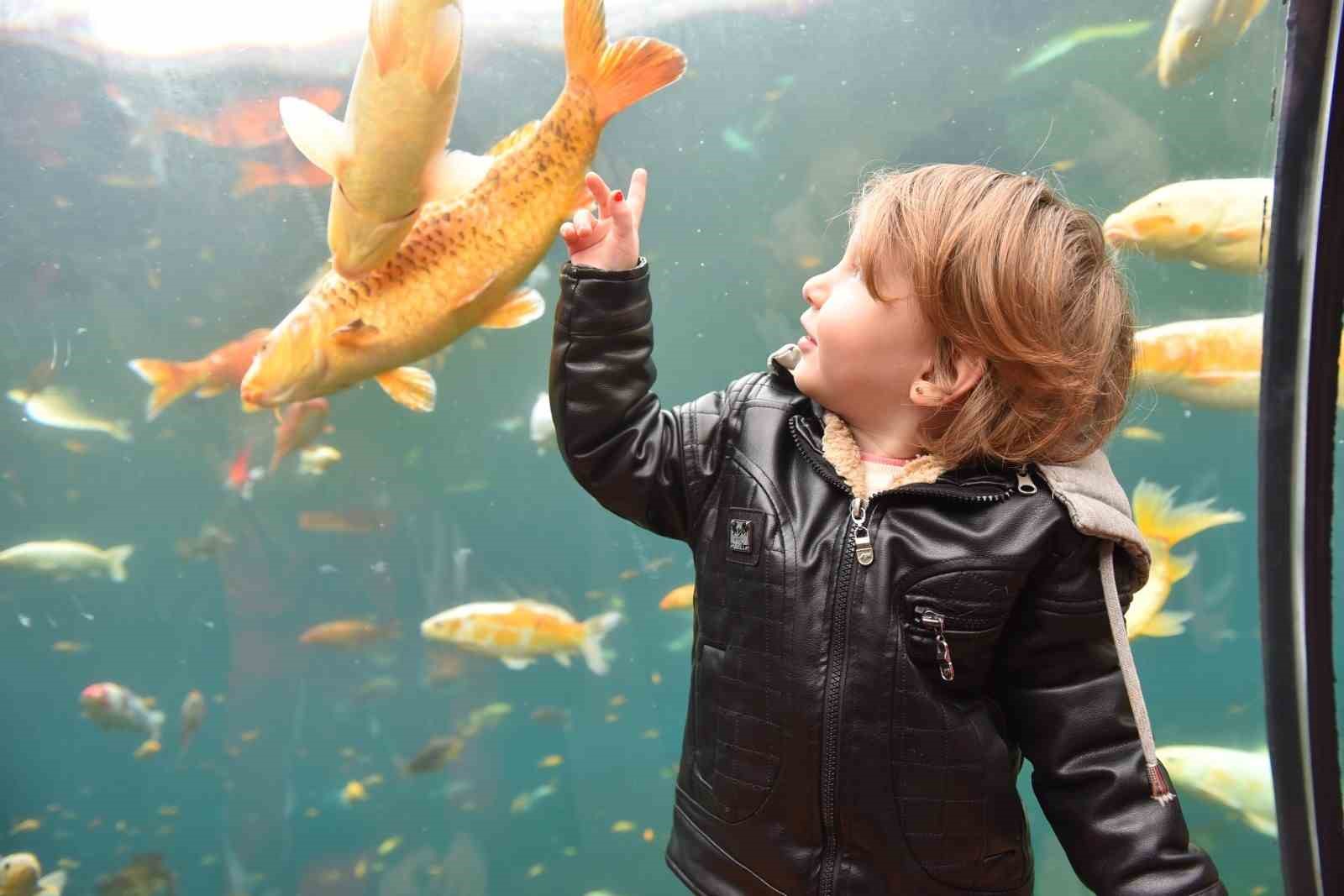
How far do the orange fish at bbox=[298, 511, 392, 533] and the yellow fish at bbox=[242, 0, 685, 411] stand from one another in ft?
3.03

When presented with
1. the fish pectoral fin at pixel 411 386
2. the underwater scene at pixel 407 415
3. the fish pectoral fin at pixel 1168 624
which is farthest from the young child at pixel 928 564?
the fish pectoral fin at pixel 1168 624

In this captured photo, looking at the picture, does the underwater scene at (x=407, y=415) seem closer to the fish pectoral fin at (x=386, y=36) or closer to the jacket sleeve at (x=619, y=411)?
the fish pectoral fin at (x=386, y=36)

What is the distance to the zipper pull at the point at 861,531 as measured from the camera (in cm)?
112

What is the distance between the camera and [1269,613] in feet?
3.56

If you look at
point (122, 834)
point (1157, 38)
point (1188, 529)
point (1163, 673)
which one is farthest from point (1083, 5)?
point (122, 834)

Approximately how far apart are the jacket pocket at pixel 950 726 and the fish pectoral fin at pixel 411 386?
3.74 ft

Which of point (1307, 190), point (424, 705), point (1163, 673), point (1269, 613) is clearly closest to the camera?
point (1307, 190)

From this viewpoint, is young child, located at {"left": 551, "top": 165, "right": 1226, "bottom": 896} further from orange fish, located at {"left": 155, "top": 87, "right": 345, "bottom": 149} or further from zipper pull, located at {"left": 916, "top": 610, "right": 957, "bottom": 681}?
orange fish, located at {"left": 155, "top": 87, "right": 345, "bottom": 149}

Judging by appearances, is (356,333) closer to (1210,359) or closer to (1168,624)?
(1210,359)

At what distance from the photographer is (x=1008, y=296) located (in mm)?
1103

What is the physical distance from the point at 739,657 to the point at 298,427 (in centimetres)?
172

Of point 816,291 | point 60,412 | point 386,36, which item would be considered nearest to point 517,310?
point 386,36

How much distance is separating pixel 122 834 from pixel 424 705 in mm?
871

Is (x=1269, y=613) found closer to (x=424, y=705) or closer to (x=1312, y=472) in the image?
(x=1312, y=472)
